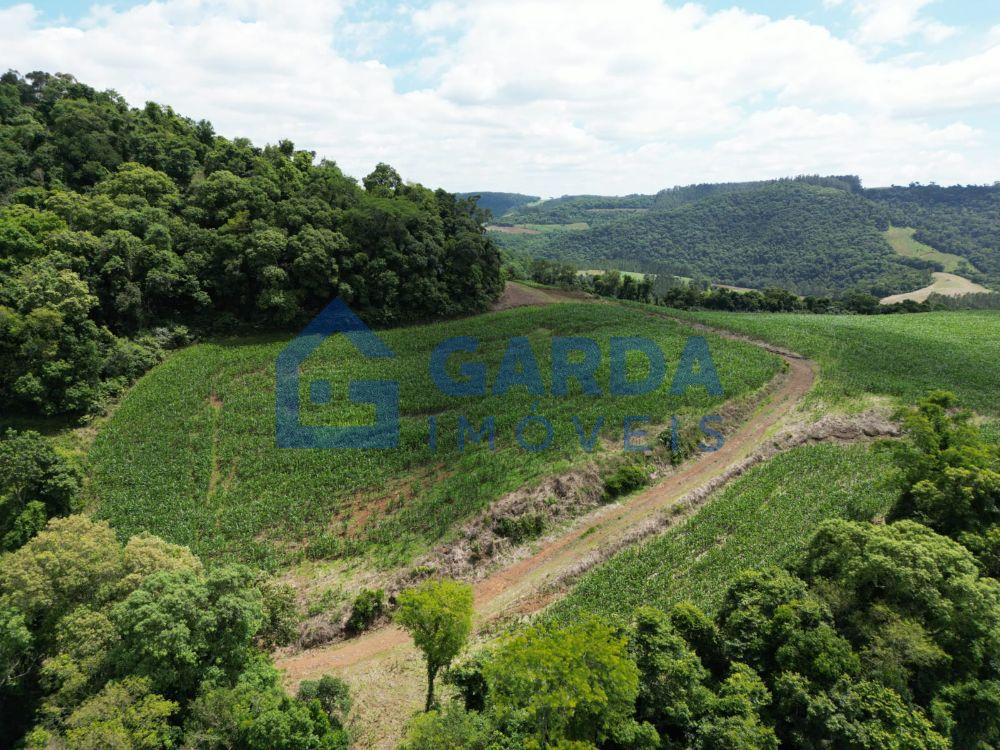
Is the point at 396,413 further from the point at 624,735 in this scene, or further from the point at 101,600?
the point at 624,735

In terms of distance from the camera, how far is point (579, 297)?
6688 centimetres

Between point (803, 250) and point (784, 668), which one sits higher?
point (803, 250)

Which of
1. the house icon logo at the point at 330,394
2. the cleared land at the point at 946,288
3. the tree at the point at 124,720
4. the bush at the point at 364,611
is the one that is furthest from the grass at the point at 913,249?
the tree at the point at 124,720

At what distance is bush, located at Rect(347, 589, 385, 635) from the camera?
2014cm

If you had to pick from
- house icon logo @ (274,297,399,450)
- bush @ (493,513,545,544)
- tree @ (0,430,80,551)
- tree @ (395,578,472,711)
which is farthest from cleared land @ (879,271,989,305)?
tree @ (0,430,80,551)

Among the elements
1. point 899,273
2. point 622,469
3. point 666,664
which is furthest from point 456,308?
point 899,273

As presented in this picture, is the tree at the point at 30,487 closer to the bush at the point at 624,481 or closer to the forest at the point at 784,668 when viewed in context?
the forest at the point at 784,668

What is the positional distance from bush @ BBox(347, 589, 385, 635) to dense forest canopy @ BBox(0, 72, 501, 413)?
2532 centimetres

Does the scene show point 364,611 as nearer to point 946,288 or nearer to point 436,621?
point 436,621

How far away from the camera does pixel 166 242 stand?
Answer: 41594 millimetres

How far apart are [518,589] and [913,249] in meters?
196

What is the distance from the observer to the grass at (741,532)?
20125 mm

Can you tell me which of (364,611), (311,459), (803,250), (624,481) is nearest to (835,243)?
(803,250)

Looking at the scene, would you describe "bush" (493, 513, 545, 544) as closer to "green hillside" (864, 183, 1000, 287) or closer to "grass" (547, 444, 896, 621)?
"grass" (547, 444, 896, 621)
